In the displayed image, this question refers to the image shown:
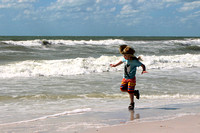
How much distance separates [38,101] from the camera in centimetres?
662

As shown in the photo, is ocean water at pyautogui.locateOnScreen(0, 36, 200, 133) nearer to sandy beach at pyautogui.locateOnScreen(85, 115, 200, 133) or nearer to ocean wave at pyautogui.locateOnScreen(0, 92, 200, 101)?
→ ocean wave at pyautogui.locateOnScreen(0, 92, 200, 101)

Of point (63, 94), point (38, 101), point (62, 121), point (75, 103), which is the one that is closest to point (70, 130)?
point (62, 121)

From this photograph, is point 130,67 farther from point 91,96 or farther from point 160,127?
point 91,96

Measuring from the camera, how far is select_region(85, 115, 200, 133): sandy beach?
3.73 meters

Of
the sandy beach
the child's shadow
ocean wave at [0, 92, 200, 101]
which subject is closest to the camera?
the sandy beach

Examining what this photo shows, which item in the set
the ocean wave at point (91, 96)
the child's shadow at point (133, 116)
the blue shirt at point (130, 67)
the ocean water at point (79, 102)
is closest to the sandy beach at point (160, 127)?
the ocean water at point (79, 102)

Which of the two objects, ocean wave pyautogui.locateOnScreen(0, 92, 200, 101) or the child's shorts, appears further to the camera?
ocean wave pyautogui.locateOnScreen(0, 92, 200, 101)

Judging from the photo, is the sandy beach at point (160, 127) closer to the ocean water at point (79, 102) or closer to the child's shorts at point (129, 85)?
the ocean water at point (79, 102)

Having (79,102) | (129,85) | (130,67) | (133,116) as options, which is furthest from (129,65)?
(79,102)

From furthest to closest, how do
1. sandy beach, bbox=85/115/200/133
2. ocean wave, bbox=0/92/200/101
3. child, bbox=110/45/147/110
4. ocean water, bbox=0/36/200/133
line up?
1. ocean wave, bbox=0/92/200/101
2. child, bbox=110/45/147/110
3. ocean water, bbox=0/36/200/133
4. sandy beach, bbox=85/115/200/133

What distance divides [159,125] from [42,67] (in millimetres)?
9284

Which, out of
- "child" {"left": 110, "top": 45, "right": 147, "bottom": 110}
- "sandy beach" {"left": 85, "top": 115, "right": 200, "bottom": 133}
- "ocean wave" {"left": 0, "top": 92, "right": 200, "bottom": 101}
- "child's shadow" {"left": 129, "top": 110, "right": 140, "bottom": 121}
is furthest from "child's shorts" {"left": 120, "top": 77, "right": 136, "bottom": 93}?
"ocean wave" {"left": 0, "top": 92, "right": 200, "bottom": 101}

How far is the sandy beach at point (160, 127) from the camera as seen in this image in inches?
147

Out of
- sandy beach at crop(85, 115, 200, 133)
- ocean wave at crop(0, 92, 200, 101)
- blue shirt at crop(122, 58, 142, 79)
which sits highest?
blue shirt at crop(122, 58, 142, 79)
